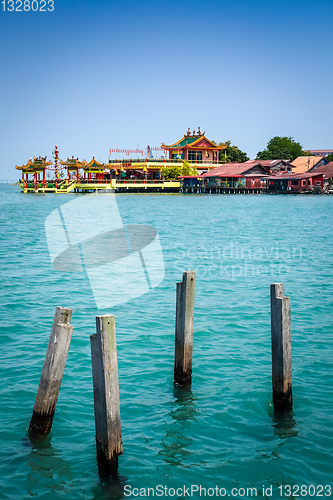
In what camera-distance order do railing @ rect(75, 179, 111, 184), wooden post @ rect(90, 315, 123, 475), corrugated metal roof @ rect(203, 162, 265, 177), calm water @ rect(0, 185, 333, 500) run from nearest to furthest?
1. wooden post @ rect(90, 315, 123, 475)
2. calm water @ rect(0, 185, 333, 500)
3. corrugated metal roof @ rect(203, 162, 265, 177)
4. railing @ rect(75, 179, 111, 184)

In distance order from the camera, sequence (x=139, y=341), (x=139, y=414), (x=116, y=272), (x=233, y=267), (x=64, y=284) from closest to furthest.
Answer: (x=139, y=414) → (x=139, y=341) → (x=64, y=284) → (x=116, y=272) → (x=233, y=267)

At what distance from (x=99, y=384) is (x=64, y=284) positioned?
9.69 m

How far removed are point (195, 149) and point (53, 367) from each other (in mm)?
91819

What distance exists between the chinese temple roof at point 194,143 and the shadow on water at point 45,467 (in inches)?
3555

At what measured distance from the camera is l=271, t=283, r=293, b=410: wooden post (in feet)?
19.4

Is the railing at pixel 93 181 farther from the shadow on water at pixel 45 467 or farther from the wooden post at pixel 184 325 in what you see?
the shadow on water at pixel 45 467

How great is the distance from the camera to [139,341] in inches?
370

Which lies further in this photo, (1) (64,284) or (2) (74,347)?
(1) (64,284)

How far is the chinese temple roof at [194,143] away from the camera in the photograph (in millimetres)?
94125

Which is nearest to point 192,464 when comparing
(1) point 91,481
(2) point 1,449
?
(1) point 91,481

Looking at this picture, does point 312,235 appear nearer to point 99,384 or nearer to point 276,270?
point 276,270

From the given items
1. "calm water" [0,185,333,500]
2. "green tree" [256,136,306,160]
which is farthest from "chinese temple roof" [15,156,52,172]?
"calm water" [0,185,333,500]

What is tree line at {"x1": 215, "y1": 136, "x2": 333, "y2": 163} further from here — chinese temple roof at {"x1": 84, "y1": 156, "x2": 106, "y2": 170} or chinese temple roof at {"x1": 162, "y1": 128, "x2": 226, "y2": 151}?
chinese temple roof at {"x1": 84, "y1": 156, "x2": 106, "y2": 170}

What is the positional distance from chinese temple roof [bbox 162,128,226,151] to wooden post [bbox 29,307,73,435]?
90.3 metres
